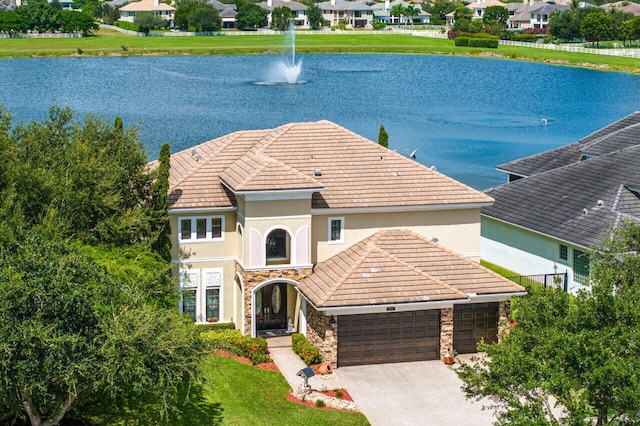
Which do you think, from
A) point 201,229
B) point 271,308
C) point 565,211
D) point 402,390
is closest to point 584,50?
point 565,211

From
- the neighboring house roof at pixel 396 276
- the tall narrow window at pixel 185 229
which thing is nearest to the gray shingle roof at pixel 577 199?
the neighboring house roof at pixel 396 276

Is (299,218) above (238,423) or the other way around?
above

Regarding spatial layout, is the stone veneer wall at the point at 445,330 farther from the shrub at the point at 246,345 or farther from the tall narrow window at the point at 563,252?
the tall narrow window at the point at 563,252

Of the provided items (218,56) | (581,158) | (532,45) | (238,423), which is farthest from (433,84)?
(238,423)

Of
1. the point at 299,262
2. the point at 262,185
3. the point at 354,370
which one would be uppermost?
the point at 262,185

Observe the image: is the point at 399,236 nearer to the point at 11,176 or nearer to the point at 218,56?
the point at 11,176

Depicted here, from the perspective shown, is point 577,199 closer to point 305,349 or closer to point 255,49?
point 305,349
